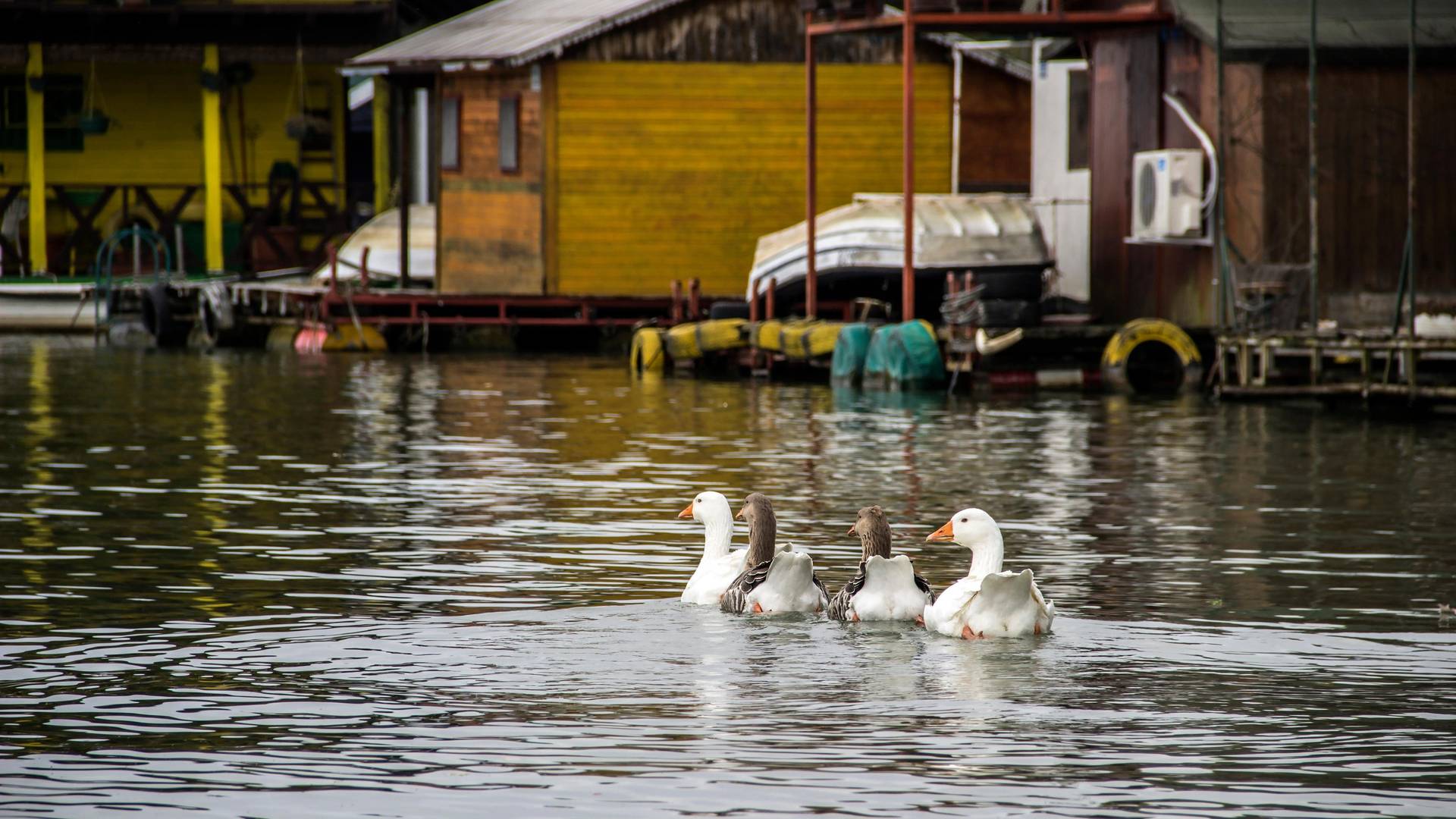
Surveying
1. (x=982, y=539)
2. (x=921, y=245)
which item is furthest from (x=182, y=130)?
(x=982, y=539)

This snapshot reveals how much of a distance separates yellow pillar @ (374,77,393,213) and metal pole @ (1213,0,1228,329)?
22520mm

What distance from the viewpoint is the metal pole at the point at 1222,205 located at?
23.9 metres

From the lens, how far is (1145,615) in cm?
1108

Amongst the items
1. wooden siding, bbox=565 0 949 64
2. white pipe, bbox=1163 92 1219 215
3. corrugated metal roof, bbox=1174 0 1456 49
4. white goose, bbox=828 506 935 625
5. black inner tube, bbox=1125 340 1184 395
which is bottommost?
white goose, bbox=828 506 935 625

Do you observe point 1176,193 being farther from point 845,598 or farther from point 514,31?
point 845,598

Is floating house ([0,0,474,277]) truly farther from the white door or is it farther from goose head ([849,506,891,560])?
goose head ([849,506,891,560])

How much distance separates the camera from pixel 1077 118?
3083 centimetres

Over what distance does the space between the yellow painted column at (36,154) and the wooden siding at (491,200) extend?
28.4 ft

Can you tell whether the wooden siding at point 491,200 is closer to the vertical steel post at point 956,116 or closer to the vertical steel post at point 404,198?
the vertical steel post at point 404,198

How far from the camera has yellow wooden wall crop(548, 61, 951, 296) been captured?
35.7 metres

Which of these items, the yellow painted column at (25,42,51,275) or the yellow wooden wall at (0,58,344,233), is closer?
the yellow painted column at (25,42,51,275)

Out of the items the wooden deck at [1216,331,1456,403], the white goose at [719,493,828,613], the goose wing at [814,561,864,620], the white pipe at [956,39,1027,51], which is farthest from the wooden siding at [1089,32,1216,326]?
the goose wing at [814,561,864,620]

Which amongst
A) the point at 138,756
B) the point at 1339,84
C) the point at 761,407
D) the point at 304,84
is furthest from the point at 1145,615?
the point at 304,84

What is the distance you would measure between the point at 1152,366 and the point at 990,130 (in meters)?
9.41
